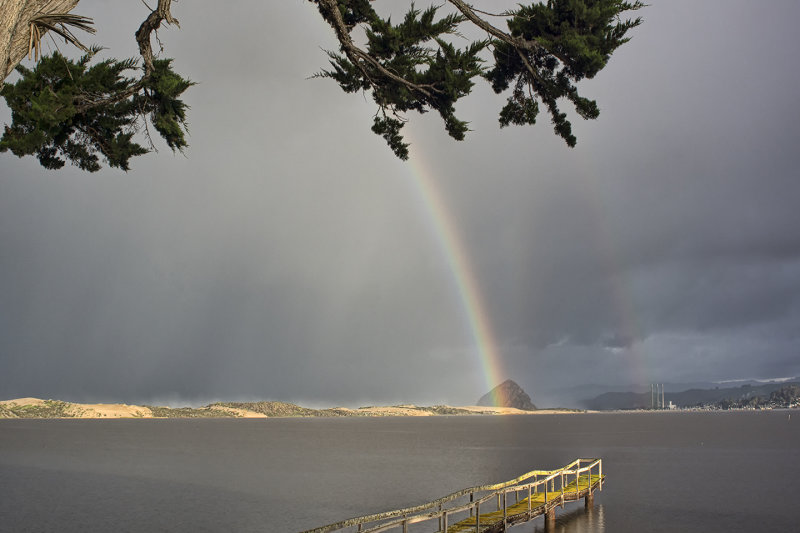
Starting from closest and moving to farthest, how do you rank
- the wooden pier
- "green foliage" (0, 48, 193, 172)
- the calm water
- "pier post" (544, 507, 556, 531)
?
"green foliage" (0, 48, 193, 172) → the wooden pier → "pier post" (544, 507, 556, 531) → the calm water

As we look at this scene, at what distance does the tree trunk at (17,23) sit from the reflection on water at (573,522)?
31728 millimetres

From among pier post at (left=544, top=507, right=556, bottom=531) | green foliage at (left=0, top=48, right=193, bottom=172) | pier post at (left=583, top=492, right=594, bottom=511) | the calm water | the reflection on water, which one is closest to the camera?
green foliage at (left=0, top=48, right=193, bottom=172)

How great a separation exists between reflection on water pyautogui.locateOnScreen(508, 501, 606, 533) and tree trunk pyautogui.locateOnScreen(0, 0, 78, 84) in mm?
31728

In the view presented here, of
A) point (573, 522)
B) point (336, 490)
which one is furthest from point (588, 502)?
point (336, 490)

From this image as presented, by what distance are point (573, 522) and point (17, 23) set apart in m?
35.7

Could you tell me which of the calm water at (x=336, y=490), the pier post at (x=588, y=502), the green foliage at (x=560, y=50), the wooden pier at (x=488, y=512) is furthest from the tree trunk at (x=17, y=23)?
the pier post at (x=588, y=502)

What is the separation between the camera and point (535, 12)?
1258 centimetres

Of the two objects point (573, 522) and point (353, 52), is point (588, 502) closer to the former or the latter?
point (573, 522)

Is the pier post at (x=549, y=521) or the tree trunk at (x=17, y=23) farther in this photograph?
the pier post at (x=549, y=521)

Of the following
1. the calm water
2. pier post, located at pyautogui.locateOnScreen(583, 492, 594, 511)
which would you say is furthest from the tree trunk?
pier post, located at pyautogui.locateOnScreen(583, 492, 594, 511)

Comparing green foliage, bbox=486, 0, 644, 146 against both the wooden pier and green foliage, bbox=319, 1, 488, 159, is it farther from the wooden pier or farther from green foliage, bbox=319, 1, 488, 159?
the wooden pier

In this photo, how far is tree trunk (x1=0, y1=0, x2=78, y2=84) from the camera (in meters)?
8.41

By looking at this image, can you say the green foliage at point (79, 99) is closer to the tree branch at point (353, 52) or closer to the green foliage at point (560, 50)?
the tree branch at point (353, 52)

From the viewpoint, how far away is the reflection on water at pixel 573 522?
1319 inches
